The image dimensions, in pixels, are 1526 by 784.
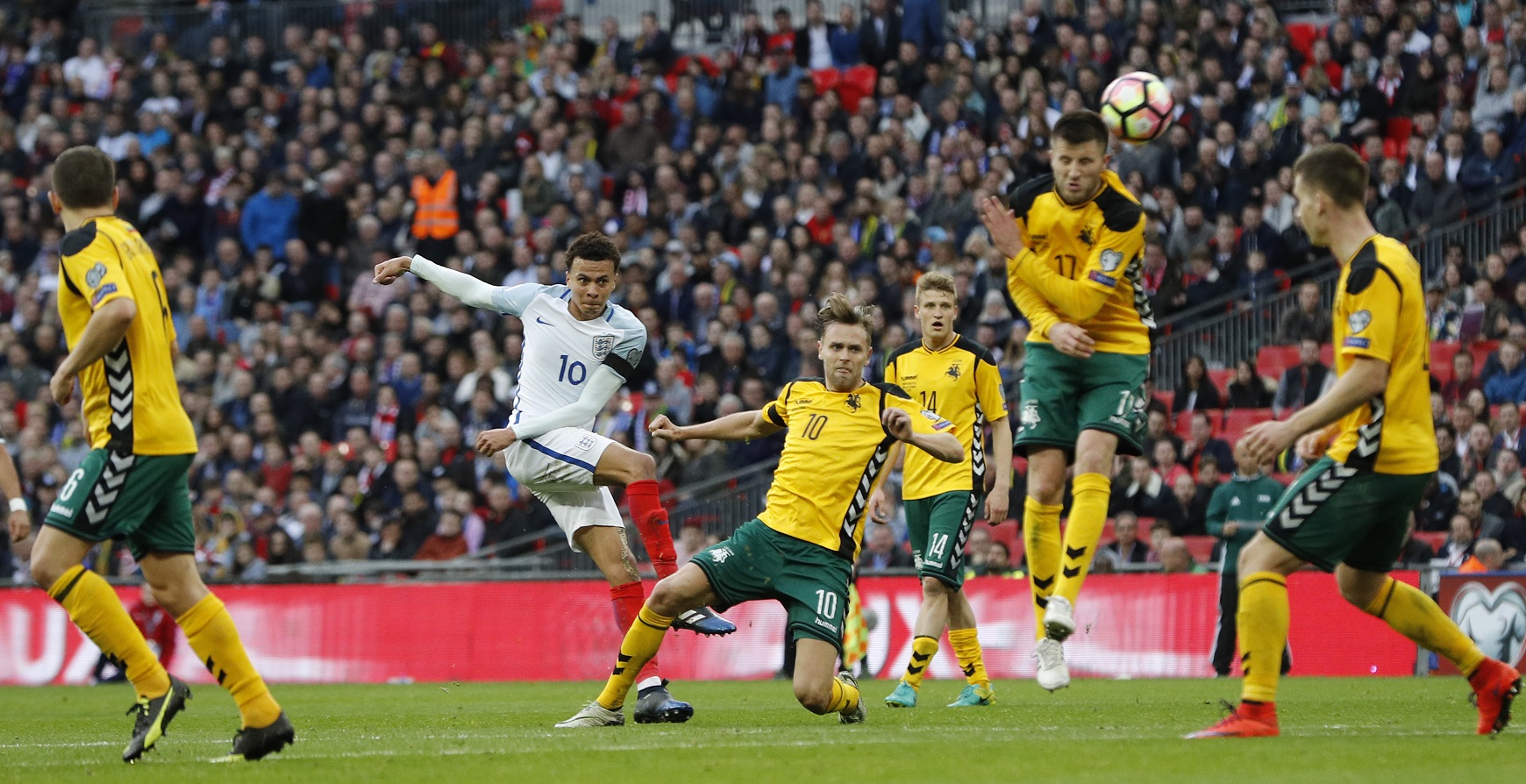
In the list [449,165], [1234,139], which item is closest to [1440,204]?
[1234,139]

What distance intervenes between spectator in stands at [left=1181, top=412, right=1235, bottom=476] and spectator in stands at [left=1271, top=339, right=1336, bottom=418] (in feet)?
2.08

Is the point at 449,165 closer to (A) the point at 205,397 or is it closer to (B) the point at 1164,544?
(A) the point at 205,397

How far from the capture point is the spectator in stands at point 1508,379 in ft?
55.3

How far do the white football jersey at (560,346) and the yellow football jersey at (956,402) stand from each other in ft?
5.64

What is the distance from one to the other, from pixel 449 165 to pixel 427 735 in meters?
16.2

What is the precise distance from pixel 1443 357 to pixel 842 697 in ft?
38.1

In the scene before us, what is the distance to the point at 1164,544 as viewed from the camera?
15.8 m

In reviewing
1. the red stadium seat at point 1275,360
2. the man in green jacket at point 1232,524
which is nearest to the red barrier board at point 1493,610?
the man in green jacket at point 1232,524

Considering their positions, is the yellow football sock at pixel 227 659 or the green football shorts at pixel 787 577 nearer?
the yellow football sock at pixel 227 659

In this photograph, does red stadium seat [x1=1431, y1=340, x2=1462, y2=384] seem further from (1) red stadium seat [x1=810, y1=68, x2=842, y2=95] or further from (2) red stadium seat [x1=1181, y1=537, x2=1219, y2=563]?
(1) red stadium seat [x1=810, y1=68, x2=842, y2=95]

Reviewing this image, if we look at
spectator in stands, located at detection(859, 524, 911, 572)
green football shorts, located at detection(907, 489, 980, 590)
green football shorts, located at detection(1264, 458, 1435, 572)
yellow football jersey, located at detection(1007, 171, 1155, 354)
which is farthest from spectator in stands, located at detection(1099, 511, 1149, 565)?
green football shorts, located at detection(1264, 458, 1435, 572)

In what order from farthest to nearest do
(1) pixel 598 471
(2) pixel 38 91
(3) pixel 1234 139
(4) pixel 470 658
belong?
1. (2) pixel 38 91
2. (3) pixel 1234 139
3. (4) pixel 470 658
4. (1) pixel 598 471

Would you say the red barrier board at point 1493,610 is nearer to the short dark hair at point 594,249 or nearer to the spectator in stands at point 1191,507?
the spectator in stands at point 1191,507

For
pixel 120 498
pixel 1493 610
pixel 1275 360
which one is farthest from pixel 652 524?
pixel 1275 360
